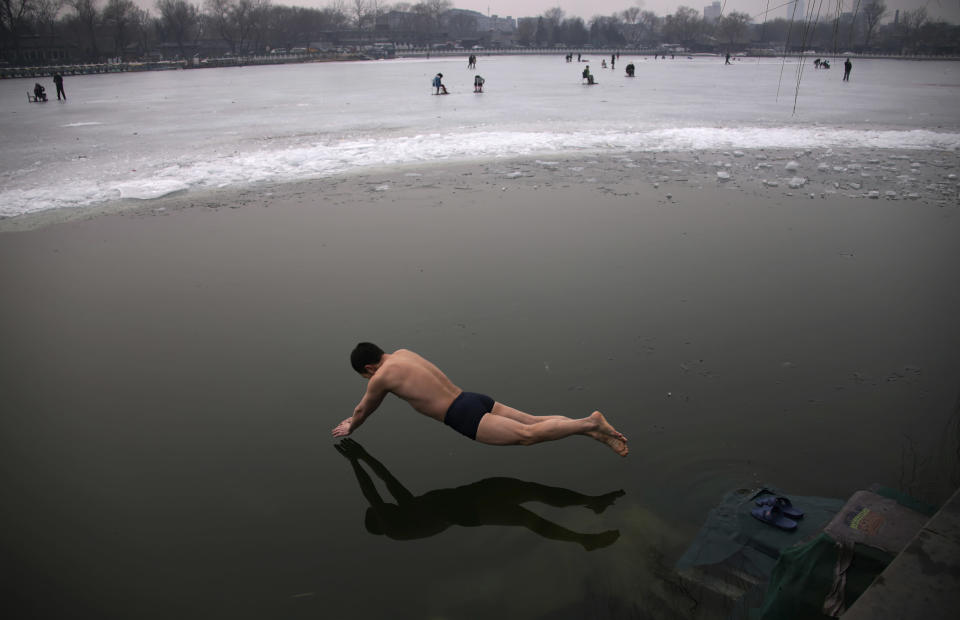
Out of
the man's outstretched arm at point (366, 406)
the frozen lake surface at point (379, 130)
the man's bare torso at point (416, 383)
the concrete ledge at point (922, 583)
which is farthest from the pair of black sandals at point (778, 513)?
the frozen lake surface at point (379, 130)

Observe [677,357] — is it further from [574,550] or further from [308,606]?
[308,606]

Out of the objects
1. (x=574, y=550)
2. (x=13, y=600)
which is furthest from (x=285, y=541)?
(x=574, y=550)

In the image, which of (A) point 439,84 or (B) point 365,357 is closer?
(B) point 365,357

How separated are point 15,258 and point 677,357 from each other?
781 cm

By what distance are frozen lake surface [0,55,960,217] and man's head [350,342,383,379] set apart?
7.09 m

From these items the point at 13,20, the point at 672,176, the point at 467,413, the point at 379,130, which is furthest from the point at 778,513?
the point at 13,20

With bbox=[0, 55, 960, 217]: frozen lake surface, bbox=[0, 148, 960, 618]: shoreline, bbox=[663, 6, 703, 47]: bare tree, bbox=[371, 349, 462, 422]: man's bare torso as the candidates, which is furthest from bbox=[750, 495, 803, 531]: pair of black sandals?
bbox=[663, 6, 703, 47]: bare tree

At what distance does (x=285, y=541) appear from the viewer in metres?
3.32

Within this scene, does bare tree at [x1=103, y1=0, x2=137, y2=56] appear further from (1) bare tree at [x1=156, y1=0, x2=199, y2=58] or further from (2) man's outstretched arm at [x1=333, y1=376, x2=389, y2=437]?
(2) man's outstretched arm at [x1=333, y1=376, x2=389, y2=437]

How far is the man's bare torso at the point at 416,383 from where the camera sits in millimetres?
3770

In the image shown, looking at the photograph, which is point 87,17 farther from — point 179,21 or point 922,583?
point 922,583

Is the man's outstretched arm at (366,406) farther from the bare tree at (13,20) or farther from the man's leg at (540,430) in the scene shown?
the bare tree at (13,20)

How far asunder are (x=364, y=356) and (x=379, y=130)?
1343 centimetres

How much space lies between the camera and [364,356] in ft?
12.6
